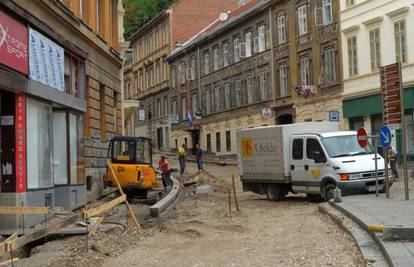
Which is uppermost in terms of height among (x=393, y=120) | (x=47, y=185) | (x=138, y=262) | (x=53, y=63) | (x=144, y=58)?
(x=144, y=58)

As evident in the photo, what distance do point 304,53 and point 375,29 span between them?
7.17 m

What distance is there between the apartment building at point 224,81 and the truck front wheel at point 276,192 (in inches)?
775

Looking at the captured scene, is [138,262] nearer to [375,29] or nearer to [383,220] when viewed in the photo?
[383,220]

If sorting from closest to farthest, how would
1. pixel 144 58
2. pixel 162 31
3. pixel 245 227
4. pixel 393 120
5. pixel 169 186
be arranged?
pixel 245 227 → pixel 393 120 → pixel 169 186 → pixel 162 31 → pixel 144 58

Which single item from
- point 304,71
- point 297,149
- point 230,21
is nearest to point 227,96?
point 230,21

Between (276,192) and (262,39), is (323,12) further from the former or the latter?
(276,192)

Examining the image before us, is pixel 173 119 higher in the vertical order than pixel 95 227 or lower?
higher

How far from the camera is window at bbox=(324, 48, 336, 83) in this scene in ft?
118

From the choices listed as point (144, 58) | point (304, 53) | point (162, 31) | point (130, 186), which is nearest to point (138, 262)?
point (130, 186)

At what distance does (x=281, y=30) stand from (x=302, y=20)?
122 inches

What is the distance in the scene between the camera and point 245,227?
13445mm

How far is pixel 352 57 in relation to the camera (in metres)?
34.1

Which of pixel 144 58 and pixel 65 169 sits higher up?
pixel 144 58

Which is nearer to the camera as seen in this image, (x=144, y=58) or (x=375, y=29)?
(x=375, y=29)
